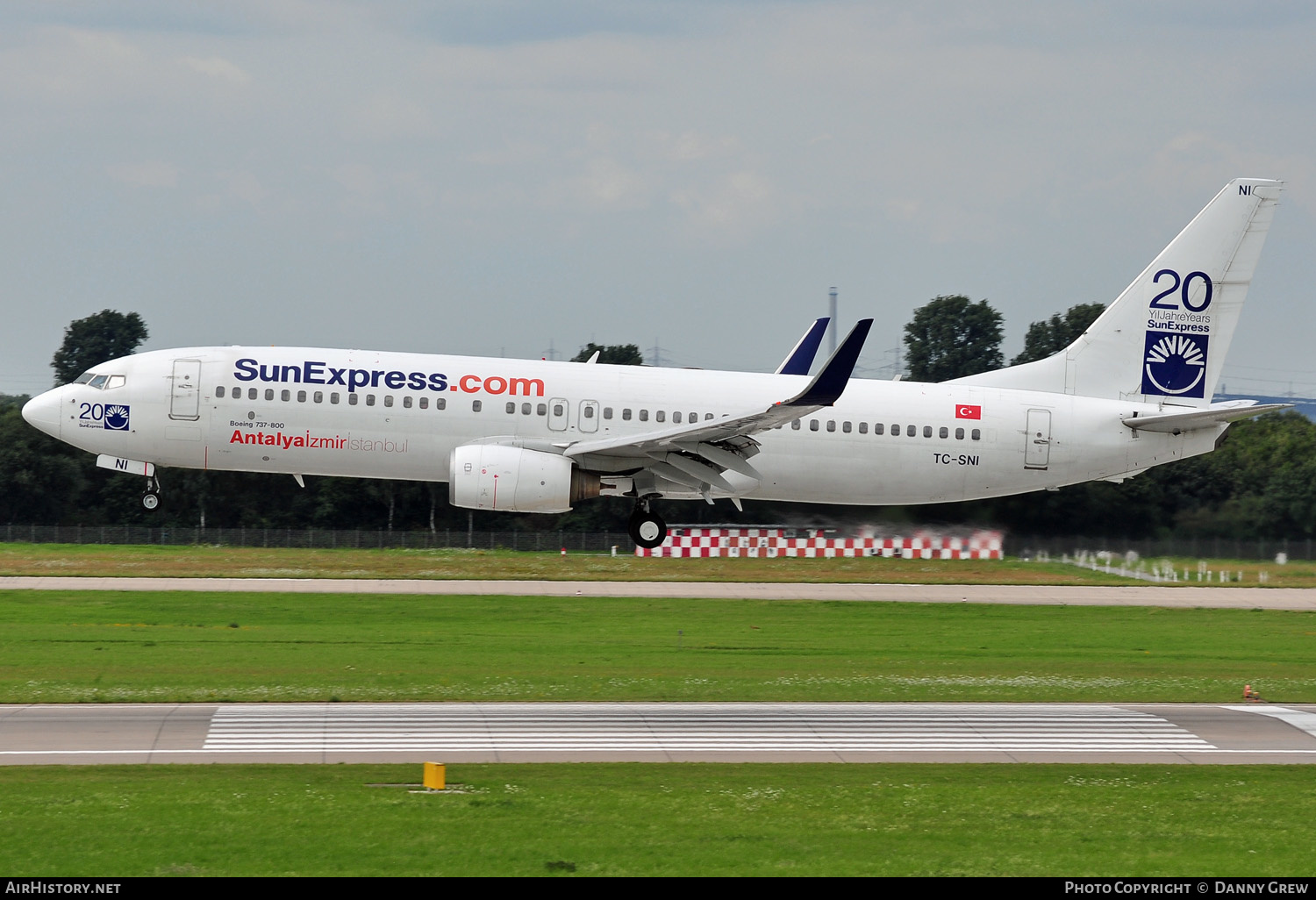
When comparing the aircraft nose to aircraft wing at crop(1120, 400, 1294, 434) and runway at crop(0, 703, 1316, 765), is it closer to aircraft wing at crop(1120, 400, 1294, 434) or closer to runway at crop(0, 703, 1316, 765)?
runway at crop(0, 703, 1316, 765)

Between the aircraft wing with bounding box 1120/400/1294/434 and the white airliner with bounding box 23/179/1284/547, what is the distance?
0.09 metres

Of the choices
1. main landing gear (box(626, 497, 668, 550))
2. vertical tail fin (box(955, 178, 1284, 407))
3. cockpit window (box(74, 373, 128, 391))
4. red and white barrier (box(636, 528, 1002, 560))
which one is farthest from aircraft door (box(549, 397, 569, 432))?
vertical tail fin (box(955, 178, 1284, 407))

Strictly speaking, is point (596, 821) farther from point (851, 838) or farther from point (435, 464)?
point (435, 464)

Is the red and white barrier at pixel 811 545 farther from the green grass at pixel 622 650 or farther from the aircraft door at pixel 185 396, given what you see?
the aircraft door at pixel 185 396

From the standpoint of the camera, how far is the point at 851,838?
13.8m

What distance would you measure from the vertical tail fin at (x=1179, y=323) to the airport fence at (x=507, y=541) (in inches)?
334

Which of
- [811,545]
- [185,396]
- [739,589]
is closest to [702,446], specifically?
[739,589]

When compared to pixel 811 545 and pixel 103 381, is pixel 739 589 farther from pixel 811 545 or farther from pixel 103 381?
pixel 103 381

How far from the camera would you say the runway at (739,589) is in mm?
37281

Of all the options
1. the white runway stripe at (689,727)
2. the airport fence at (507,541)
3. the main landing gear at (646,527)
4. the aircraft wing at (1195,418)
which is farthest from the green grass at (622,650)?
the airport fence at (507,541)

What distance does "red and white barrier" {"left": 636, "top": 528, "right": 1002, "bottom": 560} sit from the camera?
1804 inches

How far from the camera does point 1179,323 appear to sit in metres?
40.0

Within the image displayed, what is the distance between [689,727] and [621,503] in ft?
133

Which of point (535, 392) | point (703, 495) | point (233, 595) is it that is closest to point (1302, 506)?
point (703, 495)
